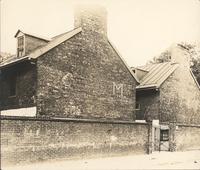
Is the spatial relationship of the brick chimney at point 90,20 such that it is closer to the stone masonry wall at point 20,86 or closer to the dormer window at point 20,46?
the dormer window at point 20,46

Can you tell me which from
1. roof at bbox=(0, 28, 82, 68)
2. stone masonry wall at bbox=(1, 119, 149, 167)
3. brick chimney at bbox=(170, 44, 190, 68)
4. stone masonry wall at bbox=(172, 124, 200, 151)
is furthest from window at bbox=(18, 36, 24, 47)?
brick chimney at bbox=(170, 44, 190, 68)

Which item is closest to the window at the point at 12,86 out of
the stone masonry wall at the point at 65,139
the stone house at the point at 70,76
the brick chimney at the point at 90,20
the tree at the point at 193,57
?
the stone house at the point at 70,76

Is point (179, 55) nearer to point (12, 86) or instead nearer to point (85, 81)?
point (85, 81)

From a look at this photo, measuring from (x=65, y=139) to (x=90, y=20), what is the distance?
22.0ft

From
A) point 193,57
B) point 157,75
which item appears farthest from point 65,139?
point 193,57

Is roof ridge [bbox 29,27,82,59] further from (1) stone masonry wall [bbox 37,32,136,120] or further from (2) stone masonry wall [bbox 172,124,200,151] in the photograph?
(2) stone masonry wall [bbox 172,124,200,151]

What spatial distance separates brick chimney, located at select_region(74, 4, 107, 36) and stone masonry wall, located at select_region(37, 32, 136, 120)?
0.27 metres

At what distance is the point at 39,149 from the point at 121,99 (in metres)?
7.57

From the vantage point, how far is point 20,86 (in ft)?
56.7

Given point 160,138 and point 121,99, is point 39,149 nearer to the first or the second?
point 121,99

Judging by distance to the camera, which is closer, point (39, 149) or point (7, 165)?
point (7, 165)

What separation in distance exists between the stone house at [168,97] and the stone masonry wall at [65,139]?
337cm

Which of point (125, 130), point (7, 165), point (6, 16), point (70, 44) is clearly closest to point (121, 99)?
point (125, 130)

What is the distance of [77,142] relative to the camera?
51.1 feet
